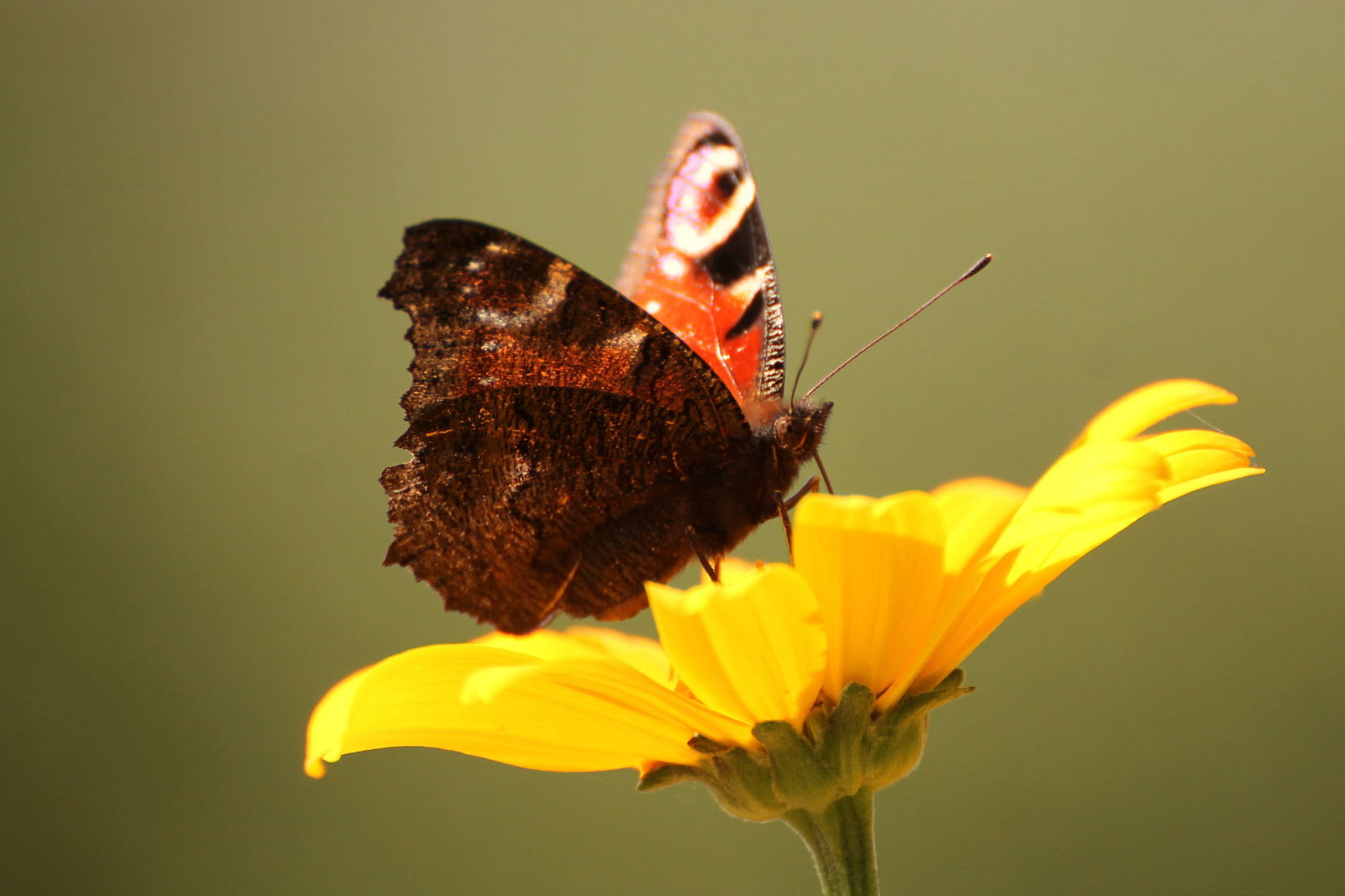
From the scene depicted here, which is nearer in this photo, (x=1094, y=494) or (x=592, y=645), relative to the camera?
(x=1094, y=494)

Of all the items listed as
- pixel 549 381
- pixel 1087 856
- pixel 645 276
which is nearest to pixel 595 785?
pixel 1087 856

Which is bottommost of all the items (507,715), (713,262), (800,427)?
(507,715)

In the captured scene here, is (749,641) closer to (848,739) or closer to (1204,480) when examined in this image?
(848,739)

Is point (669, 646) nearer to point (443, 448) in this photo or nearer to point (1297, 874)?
point (443, 448)

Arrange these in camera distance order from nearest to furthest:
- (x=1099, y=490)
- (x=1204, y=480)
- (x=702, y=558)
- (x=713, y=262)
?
(x=1099, y=490) → (x=1204, y=480) → (x=702, y=558) → (x=713, y=262)

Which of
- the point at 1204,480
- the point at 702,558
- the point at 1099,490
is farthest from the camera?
the point at 702,558

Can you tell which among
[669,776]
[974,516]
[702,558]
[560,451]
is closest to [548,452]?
[560,451]

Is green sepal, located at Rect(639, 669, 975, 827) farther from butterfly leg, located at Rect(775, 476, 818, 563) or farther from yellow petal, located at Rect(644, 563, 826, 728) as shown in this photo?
butterfly leg, located at Rect(775, 476, 818, 563)

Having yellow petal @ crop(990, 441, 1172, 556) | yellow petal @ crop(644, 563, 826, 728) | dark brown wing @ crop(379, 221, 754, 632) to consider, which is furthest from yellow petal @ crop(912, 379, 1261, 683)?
dark brown wing @ crop(379, 221, 754, 632)
